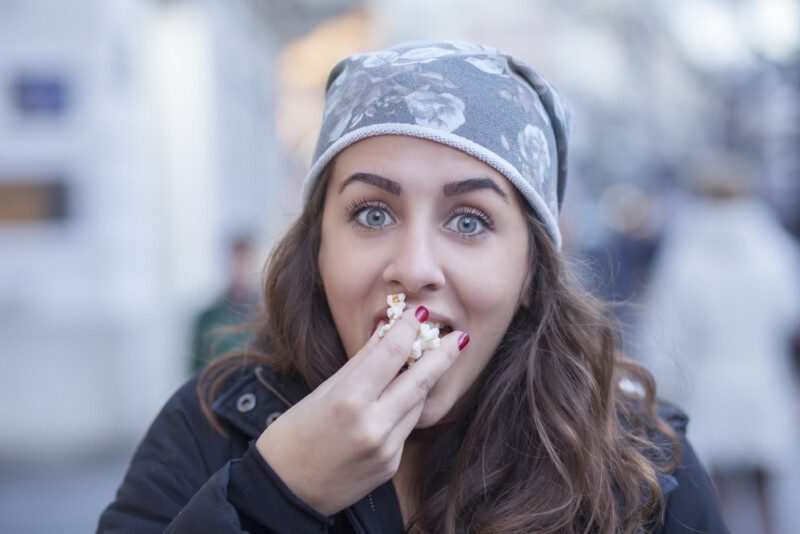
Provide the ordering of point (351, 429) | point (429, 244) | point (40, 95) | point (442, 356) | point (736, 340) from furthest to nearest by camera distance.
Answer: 1. point (40, 95)
2. point (736, 340)
3. point (429, 244)
4. point (442, 356)
5. point (351, 429)

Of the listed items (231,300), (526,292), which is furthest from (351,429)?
(231,300)

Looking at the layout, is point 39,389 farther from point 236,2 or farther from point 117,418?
point 236,2

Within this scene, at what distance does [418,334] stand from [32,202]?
21.7 feet

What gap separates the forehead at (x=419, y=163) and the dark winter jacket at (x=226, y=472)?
539mm

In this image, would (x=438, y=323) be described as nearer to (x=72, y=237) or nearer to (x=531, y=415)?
(x=531, y=415)

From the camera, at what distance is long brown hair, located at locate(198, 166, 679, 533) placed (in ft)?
6.15

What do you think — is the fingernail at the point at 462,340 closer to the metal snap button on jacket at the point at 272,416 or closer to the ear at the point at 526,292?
the ear at the point at 526,292

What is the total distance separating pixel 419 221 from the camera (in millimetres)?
1824

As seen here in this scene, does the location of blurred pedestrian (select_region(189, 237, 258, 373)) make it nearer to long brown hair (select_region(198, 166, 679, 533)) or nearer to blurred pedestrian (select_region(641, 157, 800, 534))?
long brown hair (select_region(198, 166, 679, 533))

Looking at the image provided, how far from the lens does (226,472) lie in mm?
1673

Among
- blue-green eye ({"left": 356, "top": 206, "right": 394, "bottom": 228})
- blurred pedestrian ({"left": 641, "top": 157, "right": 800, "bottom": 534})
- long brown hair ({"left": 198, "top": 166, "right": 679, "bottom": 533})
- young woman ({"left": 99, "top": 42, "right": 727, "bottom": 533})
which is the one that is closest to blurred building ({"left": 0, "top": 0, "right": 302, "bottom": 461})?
blurred pedestrian ({"left": 641, "top": 157, "right": 800, "bottom": 534})

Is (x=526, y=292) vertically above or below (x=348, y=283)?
below

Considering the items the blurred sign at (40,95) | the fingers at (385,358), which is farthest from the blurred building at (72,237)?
the fingers at (385,358)

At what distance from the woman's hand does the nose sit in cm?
13
